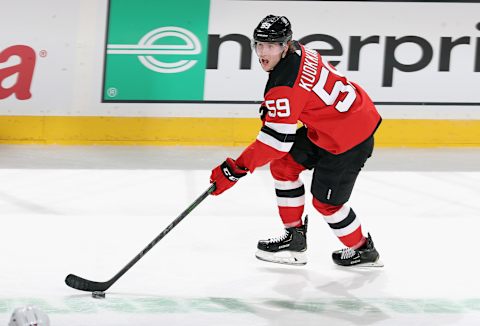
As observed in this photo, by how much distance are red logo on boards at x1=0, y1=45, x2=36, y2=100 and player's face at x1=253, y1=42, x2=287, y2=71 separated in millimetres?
2856

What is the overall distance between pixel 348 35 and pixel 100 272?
10.1ft

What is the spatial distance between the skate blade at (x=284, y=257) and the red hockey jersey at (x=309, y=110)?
541mm

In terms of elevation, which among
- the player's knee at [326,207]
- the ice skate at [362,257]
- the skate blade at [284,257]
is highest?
the player's knee at [326,207]

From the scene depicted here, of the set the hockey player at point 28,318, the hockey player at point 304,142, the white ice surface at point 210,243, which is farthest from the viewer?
the hockey player at point 304,142

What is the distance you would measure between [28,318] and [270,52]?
1.50m

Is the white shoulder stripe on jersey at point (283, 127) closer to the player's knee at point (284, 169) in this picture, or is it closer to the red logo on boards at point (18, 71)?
the player's knee at point (284, 169)

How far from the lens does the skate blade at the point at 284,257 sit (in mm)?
4691

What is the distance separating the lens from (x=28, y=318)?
10.5 ft

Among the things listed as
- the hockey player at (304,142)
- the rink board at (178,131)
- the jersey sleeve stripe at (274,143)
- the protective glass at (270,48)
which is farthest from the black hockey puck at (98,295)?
the rink board at (178,131)

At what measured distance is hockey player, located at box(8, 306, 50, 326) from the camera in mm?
3180

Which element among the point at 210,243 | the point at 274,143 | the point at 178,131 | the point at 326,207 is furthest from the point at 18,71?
the point at 274,143

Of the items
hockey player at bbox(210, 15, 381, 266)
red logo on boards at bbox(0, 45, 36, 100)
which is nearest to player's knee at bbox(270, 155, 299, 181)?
hockey player at bbox(210, 15, 381, 266)

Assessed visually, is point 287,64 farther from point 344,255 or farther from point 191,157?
point 191,157

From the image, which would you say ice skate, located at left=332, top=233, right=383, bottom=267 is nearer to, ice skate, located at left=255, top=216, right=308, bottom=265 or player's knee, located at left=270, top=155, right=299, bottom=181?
ice skate, located at left=255, top=216, right=308, bottom=265
